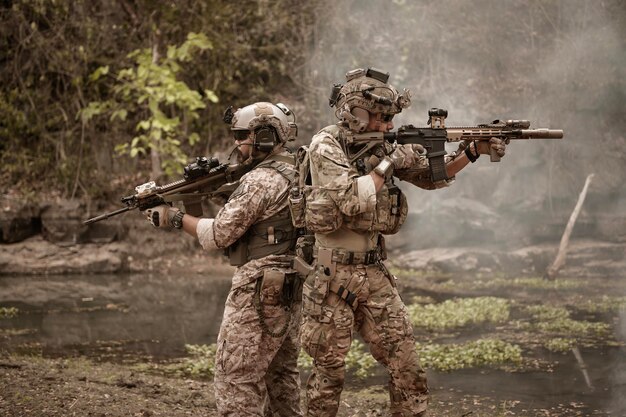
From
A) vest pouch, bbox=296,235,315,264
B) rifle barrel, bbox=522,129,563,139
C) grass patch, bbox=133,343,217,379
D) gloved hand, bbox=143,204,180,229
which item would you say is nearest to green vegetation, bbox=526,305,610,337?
grass patch, bbox=133,343,217,379

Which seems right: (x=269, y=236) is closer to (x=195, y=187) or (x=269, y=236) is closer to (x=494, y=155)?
(x=195, y=187)

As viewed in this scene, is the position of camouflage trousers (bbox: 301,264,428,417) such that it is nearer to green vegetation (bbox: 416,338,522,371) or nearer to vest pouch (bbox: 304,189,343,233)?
vest pouch (bbox: 304,189,343,233)

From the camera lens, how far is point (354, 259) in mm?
4863

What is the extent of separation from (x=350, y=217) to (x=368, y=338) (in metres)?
0.75

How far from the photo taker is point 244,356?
16.2 feet

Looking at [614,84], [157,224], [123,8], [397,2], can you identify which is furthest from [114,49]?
[157,224]

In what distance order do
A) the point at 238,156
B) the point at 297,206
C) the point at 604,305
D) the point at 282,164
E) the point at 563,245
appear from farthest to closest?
the point at 563,245
the point at 604,305
the point at 238,156
the point at 282,164
the point at 297,206

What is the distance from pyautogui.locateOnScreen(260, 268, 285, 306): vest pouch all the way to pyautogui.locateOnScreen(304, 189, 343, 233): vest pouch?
421mm

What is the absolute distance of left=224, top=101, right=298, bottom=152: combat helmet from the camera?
5121 mm

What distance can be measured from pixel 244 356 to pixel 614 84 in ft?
36.3

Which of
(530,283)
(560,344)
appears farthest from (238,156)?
(530,283)

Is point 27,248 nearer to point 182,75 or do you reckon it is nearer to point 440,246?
point 182,75

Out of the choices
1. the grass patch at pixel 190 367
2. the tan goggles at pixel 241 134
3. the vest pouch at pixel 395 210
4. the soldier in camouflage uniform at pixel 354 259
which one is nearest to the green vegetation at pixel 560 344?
the grass patch at pixel 190 367

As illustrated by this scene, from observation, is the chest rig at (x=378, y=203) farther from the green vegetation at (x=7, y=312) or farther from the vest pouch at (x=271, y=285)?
the green vegetation at (x=7, y=312)
